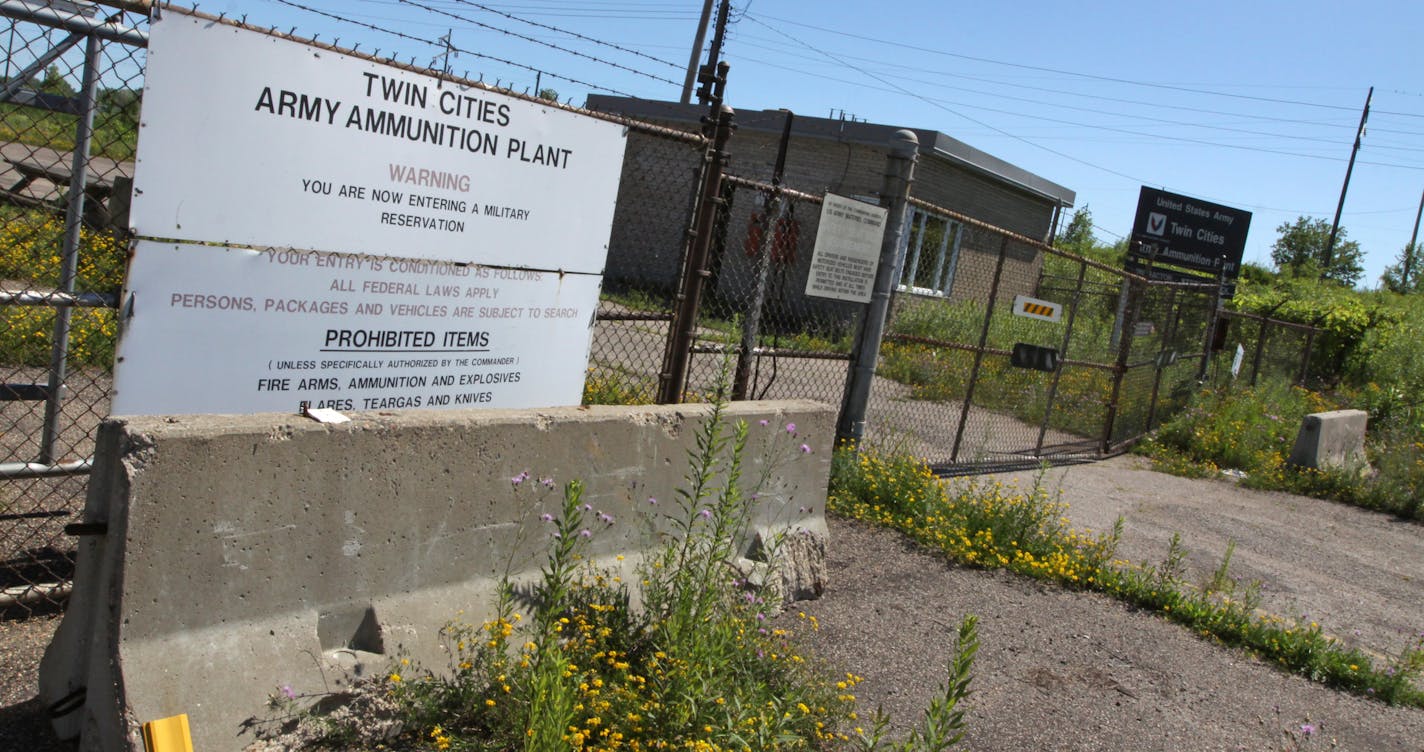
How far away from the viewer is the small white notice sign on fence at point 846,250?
680cm

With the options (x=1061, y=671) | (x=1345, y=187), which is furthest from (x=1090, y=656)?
(x=1345, y=187)

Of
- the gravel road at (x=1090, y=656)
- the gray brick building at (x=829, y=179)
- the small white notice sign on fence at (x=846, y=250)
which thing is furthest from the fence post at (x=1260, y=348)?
the small white notice sign on fence at (x=846, y=250)

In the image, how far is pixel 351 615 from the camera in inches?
136

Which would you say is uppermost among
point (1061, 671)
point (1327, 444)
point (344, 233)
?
point (344, 233)

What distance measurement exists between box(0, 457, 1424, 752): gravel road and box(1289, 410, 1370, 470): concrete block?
15.1ft

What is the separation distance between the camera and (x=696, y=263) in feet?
17.9

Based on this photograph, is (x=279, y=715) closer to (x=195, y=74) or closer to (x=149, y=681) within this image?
(x=149, y=681)

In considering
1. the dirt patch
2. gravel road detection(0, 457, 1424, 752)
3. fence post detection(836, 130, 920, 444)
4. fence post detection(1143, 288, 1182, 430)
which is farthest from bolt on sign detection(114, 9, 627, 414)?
fence post detection(1143, 288, 1182, 430)

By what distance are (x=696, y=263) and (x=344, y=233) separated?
6.59ft

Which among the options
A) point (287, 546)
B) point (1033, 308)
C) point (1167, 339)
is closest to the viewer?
point (287, 546)

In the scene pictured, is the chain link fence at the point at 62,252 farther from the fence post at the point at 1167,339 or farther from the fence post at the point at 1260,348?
the fence post at the point at 1260,348

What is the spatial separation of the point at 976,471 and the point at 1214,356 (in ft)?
28.9

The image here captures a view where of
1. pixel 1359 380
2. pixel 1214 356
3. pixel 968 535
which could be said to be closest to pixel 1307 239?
pixel 1359 380

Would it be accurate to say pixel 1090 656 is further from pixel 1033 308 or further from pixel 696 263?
pixel 1033 308
